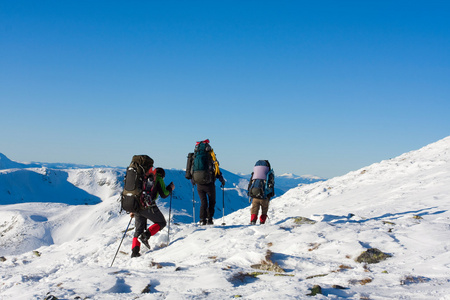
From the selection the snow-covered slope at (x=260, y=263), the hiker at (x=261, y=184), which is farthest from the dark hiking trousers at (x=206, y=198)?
the hiker at (x=261, y=184)

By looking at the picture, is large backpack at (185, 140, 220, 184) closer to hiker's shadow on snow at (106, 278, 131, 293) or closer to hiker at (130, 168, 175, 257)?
hiker at (130, 168, 175, 257)

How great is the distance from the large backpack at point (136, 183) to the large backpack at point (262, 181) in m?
4.16

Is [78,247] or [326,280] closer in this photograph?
[326,280]

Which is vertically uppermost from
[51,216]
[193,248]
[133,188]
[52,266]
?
[133,188]

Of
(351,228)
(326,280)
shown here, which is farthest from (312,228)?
(326,280)

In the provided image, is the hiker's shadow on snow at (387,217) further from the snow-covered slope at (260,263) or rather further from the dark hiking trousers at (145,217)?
the dark hiking trousers at (145,217)

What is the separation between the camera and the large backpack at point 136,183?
8.32 metres

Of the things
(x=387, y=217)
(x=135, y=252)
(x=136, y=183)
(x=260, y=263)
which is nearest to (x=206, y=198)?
Answer: (x=135, y=252)

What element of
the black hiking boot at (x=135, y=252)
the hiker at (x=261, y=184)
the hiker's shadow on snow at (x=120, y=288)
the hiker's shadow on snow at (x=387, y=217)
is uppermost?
the hiker at (x=261, y=184)

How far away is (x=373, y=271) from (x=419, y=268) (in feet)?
2.39

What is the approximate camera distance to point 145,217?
8.84 meters

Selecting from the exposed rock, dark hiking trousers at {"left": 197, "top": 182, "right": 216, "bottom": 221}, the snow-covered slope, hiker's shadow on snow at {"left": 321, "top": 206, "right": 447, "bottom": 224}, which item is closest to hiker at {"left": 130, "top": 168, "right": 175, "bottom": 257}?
the snow-covered slope

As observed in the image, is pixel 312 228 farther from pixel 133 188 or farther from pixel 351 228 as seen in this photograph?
pixel 133 188

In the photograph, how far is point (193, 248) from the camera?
8336 millimetres
